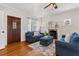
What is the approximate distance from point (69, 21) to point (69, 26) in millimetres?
412

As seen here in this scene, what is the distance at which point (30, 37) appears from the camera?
6.31 meters

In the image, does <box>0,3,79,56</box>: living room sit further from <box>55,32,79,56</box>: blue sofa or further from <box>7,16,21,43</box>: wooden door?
<box>55,32,79,56</box>: blue sofa

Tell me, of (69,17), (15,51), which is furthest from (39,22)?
(15,51)

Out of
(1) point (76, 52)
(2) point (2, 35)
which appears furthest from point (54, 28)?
(1) point (76, 52)

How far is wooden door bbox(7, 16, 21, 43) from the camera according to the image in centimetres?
564

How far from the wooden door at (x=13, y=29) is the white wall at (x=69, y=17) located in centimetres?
350

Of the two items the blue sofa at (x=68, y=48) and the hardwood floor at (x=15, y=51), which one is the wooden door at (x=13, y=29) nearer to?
the hardwood floor at (x=15, y=51)

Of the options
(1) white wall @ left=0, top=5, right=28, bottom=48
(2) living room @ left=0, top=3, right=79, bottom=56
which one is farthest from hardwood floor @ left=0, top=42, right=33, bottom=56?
(1) white wall @ left=0, top=5, right=28, bottom=48

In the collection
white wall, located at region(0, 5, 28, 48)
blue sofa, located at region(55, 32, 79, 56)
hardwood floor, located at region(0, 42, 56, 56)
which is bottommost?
hardwood floor, located at region(0, 42, 56, 56)

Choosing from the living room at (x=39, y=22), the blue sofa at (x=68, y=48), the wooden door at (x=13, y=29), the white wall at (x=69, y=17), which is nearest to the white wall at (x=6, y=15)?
the living room at (x=39, y=22)

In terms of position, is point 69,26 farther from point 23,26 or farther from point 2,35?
point 2,35

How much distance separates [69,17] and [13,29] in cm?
456

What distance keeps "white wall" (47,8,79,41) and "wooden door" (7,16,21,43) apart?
11.5ft

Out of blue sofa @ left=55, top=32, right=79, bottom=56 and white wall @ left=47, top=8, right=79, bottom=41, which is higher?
white wall @ left=47, top=8, right=79, bottom=41
